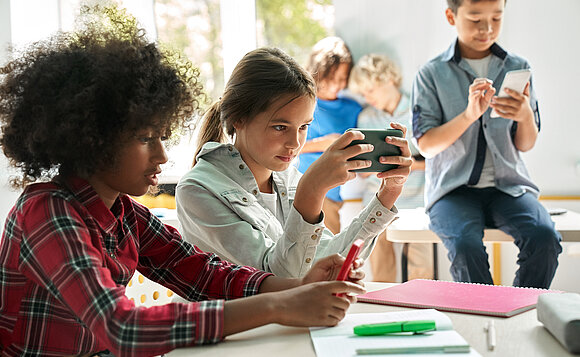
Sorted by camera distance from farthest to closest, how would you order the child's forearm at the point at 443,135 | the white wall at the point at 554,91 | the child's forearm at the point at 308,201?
the white wall at the point at 554,91
the child's forearm at the point at 443,135
the child's forearm at the point at 308,201

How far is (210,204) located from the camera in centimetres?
128

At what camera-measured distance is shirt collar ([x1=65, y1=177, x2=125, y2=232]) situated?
91 cm

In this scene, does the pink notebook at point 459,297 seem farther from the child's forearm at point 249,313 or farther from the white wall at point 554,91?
the white wall at point 554,91

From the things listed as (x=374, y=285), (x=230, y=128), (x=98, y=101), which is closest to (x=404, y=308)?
(x=374, y=285)

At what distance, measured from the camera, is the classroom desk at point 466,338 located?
77 centimetres

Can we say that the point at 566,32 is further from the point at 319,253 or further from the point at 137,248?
the point at 137,248

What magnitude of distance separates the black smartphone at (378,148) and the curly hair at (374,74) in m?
2.16

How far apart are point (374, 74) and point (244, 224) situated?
2246 mm

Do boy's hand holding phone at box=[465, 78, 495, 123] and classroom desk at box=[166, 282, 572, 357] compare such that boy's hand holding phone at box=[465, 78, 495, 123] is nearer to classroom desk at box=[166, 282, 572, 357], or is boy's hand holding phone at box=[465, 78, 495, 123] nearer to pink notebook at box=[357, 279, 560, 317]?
pink notebook at box=[357, 279, 560, 317]

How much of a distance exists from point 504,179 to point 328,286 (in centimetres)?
149

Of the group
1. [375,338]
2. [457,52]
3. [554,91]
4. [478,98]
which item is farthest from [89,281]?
[554,91]

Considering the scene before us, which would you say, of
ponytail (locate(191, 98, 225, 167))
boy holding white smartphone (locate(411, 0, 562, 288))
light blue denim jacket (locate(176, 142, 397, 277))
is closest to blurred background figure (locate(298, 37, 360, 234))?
boy holding white smartphone (locate(411, 0, 562, 288))

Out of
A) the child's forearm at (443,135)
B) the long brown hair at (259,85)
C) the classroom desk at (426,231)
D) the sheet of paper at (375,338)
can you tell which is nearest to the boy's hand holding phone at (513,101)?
the child's forearm at (443,135)

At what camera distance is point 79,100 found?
0.85m
